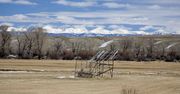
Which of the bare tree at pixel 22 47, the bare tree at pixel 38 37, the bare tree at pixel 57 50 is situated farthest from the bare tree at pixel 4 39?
the bare tree at pixel 57 50

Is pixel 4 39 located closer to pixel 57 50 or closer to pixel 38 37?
pixel 57 50

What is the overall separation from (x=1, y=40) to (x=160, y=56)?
149 feet

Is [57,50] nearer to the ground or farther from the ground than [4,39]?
nearer to the ground

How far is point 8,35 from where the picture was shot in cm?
12694

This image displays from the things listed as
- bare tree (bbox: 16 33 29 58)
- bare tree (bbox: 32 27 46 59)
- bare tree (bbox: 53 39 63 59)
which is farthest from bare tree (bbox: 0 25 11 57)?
bare tree (bbox: 53 39 63 59)

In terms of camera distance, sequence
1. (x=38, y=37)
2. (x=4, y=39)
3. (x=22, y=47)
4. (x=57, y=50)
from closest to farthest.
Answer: (x=57, y=50) → (x=4, y=39) → (x=22, y=47) → (x=38, y=37)

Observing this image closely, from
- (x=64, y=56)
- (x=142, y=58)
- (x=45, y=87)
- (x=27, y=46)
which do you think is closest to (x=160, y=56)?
(x=142, y=58)

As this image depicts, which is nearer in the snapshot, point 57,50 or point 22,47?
point 57,50

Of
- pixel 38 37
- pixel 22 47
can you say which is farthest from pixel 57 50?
pixel 38 37

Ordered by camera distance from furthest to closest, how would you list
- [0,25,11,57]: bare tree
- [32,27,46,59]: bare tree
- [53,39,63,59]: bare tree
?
[32,27,46,59]: bare tree
[0,25,11,57]: bare tree
[53,39,63,59]: bare tree

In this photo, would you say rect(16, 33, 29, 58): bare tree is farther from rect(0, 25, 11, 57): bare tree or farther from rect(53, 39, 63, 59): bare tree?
rect(53, 39, 63, 59): bare tree

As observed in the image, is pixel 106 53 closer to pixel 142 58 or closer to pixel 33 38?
pixel 142 58

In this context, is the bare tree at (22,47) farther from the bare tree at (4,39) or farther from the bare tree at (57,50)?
the bare tree at (57,50)

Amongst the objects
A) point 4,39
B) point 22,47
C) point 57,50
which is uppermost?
point 4,39
